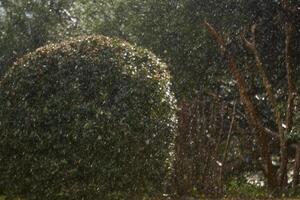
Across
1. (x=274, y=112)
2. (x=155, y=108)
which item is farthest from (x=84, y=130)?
(x=274, y=112)

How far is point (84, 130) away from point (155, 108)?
99 cm

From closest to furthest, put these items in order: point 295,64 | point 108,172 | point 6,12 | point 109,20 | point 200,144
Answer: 1. point 108,172
2. point 200,144
3. point 295,64
4. point 109,20
5. point 6,12

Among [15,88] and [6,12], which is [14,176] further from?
[6,12]

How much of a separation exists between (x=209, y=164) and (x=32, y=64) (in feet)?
10.2

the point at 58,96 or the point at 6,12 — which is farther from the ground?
the point at 6,12

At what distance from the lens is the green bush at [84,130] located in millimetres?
6750

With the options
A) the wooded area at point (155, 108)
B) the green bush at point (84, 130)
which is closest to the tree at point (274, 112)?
the wooded area at point (155, 108)

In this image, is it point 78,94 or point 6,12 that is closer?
point 78,94

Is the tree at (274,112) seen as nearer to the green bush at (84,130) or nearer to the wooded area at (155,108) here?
the wooded area at (155,108)

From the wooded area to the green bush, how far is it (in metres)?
0.01

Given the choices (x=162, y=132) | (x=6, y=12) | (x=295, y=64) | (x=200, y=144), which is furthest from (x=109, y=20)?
(x=162, y=132)

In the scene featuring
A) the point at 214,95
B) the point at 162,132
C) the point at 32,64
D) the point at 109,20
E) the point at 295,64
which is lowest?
the point at 162,132

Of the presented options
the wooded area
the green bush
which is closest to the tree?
the wooded area

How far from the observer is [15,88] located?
23.5 feet
